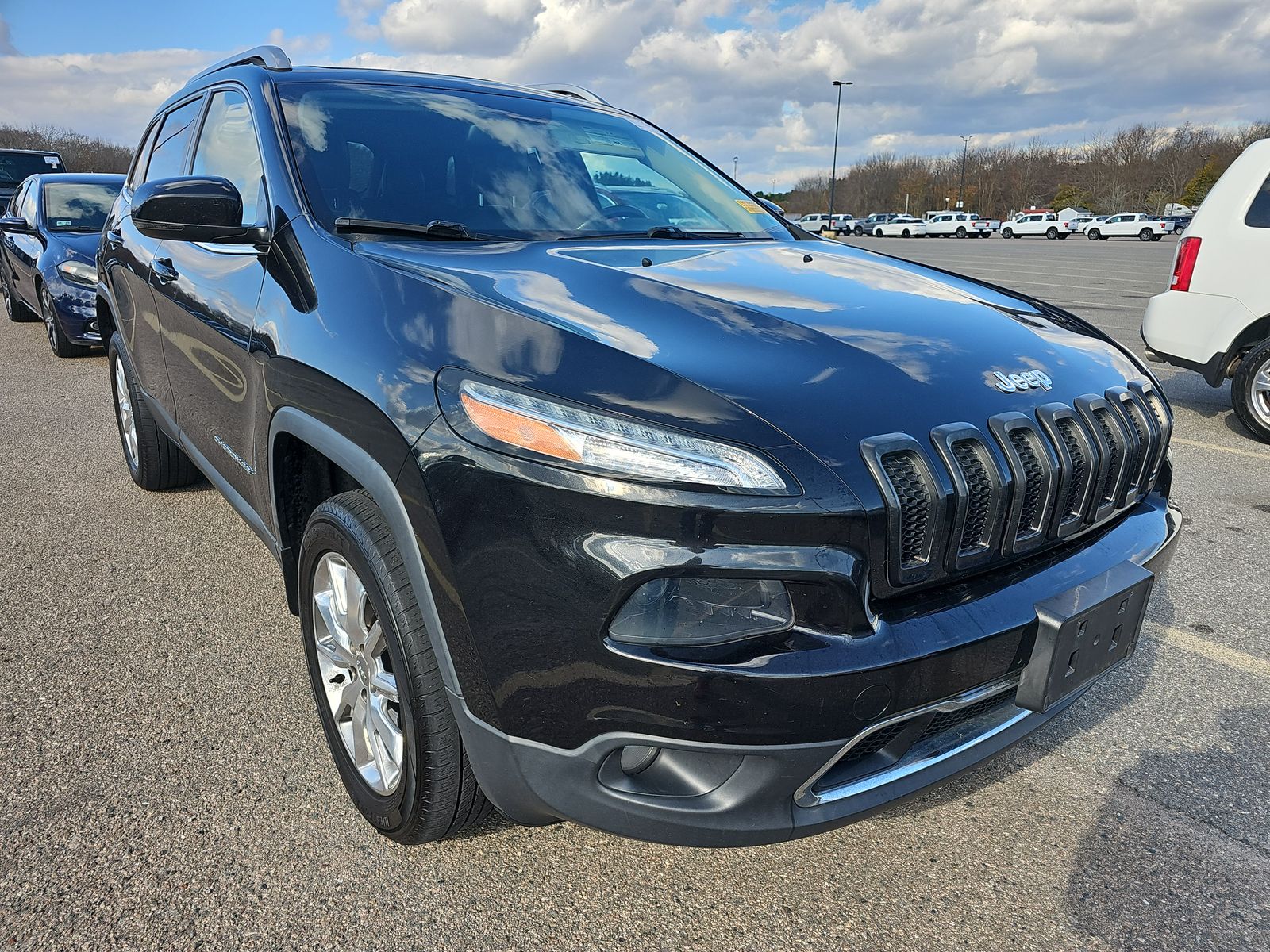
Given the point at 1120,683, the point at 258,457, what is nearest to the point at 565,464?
the point at 258,457

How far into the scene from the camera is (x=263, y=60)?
10.0ft

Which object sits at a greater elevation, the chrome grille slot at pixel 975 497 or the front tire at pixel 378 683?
the chrome grille slot at pixel 975 497

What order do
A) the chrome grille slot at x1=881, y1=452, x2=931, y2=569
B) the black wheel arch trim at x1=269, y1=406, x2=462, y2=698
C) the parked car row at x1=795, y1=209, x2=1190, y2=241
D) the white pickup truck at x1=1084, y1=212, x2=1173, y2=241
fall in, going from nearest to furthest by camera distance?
the chrome grille slot at x1=881, y1=452, x2=931, y2=569, the black wheel arch trim at x1=269, y1=406, x2=462, y2=698, the white pickup truck at x1=1084, y1=212, x2=1173, y2=241, the parked car row at x1=795, y1=209, x2=1190, y2=241

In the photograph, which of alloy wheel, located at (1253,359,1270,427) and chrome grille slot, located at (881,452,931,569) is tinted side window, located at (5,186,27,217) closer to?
chrome grille slot, located at (881,452,931,569)

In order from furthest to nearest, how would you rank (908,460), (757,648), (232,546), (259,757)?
(232,546) < (259,757) < (908,460) < (757,648)

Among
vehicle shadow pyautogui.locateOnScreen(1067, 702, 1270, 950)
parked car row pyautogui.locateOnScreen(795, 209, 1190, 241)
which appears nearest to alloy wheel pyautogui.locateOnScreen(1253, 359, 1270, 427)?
vehicle shadow pyautogui.locateOnScreen(1067, 702, 1270, 950)

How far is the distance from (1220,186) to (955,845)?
219 inches

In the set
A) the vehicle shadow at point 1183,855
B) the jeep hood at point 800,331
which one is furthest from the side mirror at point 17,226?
the vehicle shadow at point 1183,855

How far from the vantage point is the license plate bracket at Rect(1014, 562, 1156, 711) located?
1739mm

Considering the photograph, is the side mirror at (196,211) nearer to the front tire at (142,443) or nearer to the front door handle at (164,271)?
the front door handle at (164,271)

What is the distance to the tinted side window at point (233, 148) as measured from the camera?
2631 millimetres

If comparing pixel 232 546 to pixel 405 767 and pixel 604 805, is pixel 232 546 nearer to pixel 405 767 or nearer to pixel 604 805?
pixel 405 767

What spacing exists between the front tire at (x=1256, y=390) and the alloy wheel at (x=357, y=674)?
5.70 m

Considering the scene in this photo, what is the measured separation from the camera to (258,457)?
2.47 meters
